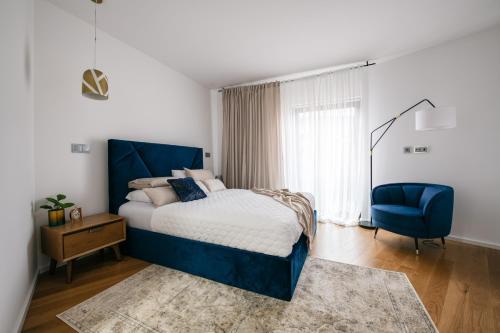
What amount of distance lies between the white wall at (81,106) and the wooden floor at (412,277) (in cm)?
56


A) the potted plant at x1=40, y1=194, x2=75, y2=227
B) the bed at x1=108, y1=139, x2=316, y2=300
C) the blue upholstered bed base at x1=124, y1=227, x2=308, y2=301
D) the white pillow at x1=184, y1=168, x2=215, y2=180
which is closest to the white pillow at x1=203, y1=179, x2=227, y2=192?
the white pillow at x1=184, y1=168, x2=215, y2=180

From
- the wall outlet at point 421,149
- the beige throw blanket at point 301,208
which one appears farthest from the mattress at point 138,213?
the wall outlet at point 421,149

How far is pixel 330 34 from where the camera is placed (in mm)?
2709

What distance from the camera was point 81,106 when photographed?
2.39m

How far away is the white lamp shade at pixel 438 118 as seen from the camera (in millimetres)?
2431

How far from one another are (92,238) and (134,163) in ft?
3.61

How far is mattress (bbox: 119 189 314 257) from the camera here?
173 cm

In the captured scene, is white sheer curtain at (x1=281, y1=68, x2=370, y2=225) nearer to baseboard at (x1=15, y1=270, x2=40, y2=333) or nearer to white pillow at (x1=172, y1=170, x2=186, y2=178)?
white pillow at (x1=172, y1=170, x2=186, y2=178)

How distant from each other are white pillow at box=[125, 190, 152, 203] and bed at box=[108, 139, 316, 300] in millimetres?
67

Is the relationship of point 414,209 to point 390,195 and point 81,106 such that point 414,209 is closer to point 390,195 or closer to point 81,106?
point 390,195

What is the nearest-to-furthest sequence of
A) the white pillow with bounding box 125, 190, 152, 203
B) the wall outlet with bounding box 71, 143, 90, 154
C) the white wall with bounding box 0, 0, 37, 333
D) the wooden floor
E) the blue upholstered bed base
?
the white wall with bounding box 0, 0, 37, 333 → the wooden floor → the blue upholstered bed base → the wall outlet with bounding box 71, 143, 90, 154 → the white pillow with bounding box 125, 190, 152, 203

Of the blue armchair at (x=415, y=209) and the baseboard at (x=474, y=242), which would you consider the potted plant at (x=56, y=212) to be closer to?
the blue armchair at (x=415, y=209)

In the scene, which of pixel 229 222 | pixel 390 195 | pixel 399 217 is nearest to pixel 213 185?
pixel 229 222

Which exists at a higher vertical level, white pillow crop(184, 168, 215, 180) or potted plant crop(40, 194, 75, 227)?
white pillow crop(184, 168, 215, 180)
